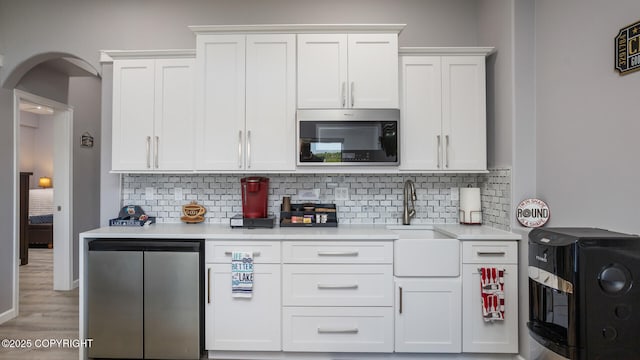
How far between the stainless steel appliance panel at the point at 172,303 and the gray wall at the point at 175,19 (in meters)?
1.88

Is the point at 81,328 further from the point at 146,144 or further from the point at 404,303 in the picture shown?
the point at 404,303

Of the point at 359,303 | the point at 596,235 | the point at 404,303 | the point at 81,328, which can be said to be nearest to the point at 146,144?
the point at 81,328

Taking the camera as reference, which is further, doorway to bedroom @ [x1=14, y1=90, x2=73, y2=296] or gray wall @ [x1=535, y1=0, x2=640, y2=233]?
doorway to bedroom @ [x1=14, y1=90, x2=73, y2=296]

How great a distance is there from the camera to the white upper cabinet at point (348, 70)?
2.52 m

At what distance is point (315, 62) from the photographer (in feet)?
8.29

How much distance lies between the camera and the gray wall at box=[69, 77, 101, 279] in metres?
4.07

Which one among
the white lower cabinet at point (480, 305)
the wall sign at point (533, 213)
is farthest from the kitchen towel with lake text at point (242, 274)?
the wall sign at point (533, 213)

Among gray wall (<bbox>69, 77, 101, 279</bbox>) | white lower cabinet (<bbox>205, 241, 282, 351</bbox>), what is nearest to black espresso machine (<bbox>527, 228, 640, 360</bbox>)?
white lower cabinet (<bbox>205, 241, 282, 351</bbox>)

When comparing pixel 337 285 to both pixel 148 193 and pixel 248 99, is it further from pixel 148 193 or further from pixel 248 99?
pixel 148 193

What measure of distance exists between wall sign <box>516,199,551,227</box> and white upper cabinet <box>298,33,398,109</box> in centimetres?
113

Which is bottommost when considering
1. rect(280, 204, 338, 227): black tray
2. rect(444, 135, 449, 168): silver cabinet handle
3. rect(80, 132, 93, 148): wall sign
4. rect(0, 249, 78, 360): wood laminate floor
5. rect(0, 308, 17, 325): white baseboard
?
rect(0, 249, 78, 360): wood laminate floor

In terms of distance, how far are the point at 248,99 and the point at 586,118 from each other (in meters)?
2.19

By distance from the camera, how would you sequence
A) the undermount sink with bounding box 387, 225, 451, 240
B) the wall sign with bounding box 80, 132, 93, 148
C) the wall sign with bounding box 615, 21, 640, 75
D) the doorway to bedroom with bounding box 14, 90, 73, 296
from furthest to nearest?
the wall sign with bounding box 80, 132, 93, 148 < the doorway to bedroom with bounding box 14, 90, 73, 296 < the undermount sink with bounding box 387, 225, 451, 240 < the wall sign with bounding box 615, 21, 640, 75

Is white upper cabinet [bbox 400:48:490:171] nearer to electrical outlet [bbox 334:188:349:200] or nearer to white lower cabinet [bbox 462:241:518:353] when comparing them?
electrical outlet [bbox 334:188:349:200]
